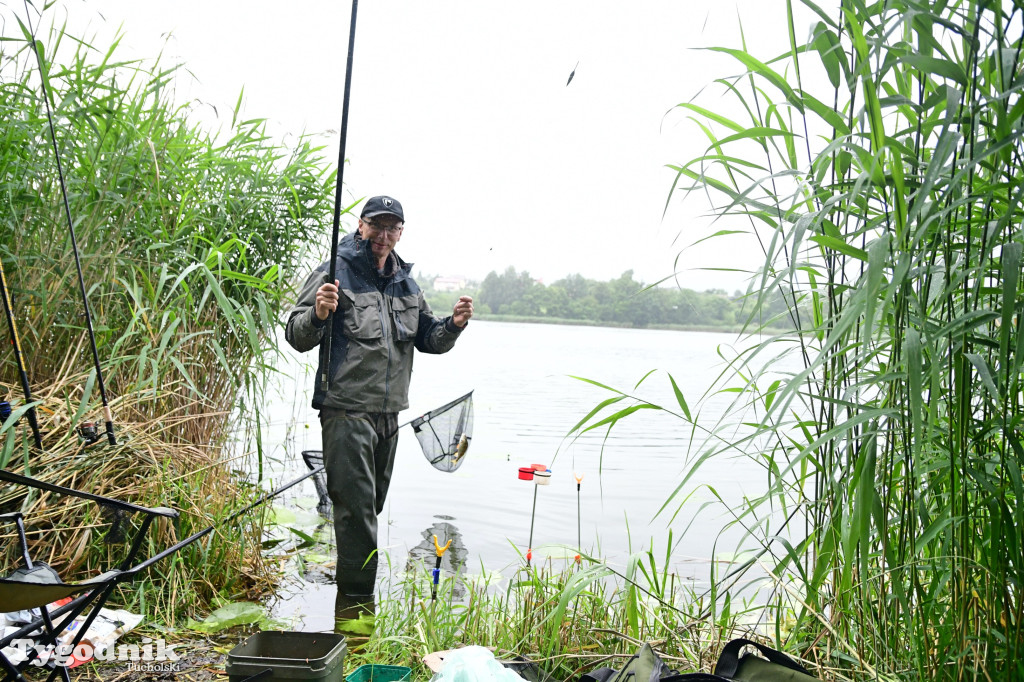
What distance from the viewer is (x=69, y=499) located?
9.33 feet

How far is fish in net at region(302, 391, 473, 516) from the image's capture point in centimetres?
464

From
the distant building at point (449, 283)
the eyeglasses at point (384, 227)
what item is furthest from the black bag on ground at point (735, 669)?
the distant building at point (449, 283)

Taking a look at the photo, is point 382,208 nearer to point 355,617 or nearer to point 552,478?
point 355,617

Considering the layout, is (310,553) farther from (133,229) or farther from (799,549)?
(799,549)

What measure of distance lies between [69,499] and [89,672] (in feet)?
2.18

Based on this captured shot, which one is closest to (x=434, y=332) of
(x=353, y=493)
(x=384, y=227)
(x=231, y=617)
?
(x=384, y=227)

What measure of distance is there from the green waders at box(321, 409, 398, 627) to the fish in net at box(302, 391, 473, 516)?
1.06 metres

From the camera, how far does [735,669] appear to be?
5.98ft

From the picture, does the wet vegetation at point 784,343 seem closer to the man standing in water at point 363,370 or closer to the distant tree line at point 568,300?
the man standing in water at point 363,370

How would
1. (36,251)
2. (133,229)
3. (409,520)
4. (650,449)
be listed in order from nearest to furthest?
(36,251)
(133,229)
(409,520)
(650,449)

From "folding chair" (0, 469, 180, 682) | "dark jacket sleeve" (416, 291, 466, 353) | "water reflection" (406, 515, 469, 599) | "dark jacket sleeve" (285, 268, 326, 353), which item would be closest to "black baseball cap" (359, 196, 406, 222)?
"dark jacket sleeve" (285, 268, 326, 353)

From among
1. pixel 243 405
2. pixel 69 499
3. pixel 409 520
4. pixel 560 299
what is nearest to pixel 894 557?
pixel 69 499

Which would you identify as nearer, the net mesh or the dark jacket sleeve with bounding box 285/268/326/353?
the dark jacket sleeve with bounding box 285/268/326/353

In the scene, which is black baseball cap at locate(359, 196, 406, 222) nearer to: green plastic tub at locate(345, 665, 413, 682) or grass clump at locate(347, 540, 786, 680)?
grass clump at locate(347, 540, 786, 680)
